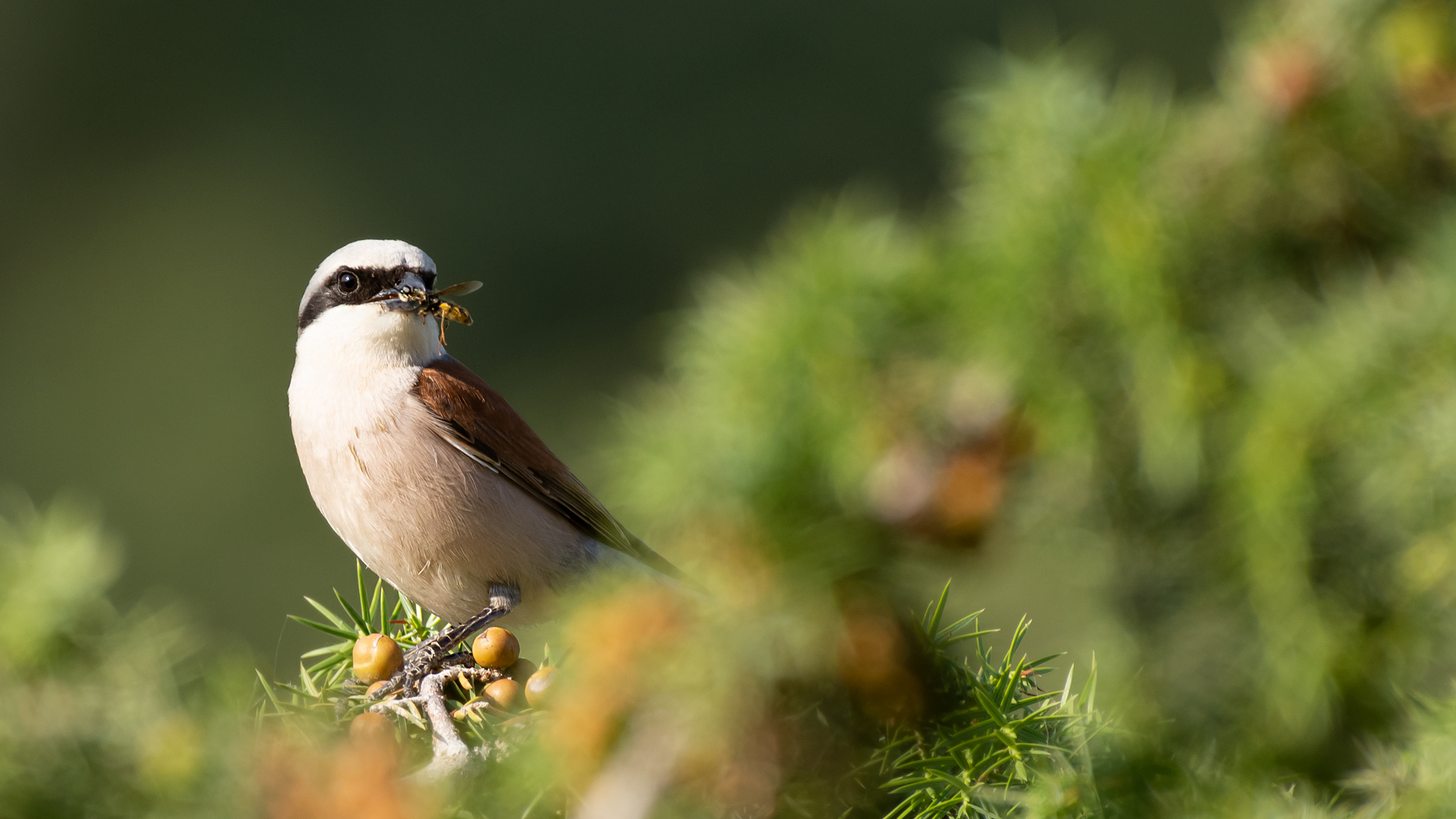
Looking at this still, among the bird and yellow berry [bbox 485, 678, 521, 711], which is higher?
yellow berry [bbox 485, 678, 521, 711]

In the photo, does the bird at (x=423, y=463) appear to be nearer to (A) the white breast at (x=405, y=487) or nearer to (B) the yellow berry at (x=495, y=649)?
(A) the white breast at (x=405, y=487)

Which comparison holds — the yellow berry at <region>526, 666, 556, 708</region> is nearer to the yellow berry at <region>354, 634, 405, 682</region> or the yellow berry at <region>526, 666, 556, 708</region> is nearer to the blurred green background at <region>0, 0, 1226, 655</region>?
the yellow berry at <region>354, 634, 405, 682</region>

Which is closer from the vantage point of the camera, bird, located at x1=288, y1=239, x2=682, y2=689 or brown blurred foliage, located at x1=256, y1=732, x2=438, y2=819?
brown blurred foliage, located at x1=256, y1=732, x2=438, y2=819

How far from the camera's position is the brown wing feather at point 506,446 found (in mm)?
2396

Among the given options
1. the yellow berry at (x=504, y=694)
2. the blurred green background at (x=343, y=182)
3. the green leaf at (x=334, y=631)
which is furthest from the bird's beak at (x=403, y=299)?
the blurred green background at (x=343, y=182)

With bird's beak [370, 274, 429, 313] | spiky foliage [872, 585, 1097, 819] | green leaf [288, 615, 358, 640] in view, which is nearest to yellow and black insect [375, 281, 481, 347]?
bird's beak [370, 274, 429, 313]

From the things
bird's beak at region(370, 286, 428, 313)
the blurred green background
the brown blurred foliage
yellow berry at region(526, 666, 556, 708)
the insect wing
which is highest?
the insect wing

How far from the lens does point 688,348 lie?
155 centimetres

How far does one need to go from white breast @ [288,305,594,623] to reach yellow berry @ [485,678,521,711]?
0.86 metres

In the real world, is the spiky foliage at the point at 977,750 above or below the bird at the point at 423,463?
above

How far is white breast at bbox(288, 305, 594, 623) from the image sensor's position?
2150mm

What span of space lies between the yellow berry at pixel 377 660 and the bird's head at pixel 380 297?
1035mm

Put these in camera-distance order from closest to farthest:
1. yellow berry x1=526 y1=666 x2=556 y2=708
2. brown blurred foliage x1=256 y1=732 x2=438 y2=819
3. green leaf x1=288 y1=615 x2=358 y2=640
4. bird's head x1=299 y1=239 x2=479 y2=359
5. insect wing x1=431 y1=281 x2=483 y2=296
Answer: brown blurred foliage x1=256 y1=732 x2=438 y2=819 < yellow berry x1=526 y1=666 x2=556 y2=708 < green leaf x1=288 y1=615 x2=358 y2=640 < insect wing x1=431 y1=281 x2=483 y2=296 < bird's head x1=299 y1=239 x2=479 y2=359

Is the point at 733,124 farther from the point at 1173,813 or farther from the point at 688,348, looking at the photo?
the point at 1173,813
